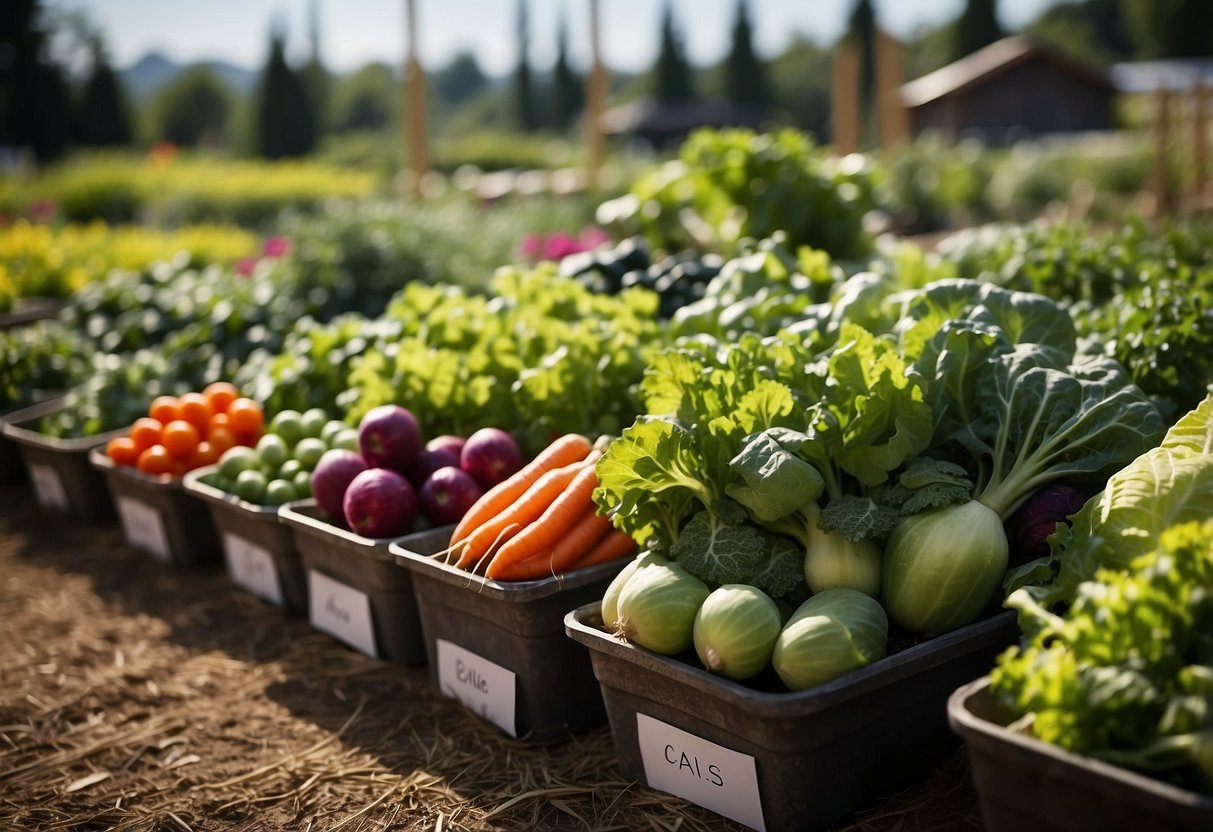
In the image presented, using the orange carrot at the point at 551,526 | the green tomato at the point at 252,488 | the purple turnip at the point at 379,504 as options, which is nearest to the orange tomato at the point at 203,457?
the green tomato at the point at 252,488

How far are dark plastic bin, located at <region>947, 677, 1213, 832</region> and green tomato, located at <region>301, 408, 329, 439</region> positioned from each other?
2.40m

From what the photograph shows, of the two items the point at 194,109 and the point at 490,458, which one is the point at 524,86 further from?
the point at 490,458

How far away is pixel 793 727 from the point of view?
1798mm

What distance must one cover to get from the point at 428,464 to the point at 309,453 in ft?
1.78

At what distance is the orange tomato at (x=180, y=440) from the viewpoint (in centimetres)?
373

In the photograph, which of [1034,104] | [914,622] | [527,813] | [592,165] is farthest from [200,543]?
[1034,104]

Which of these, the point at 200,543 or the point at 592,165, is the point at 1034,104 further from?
the point at 200,543

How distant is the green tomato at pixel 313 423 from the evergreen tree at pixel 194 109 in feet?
184

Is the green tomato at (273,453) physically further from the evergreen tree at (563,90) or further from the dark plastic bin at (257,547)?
the evergreen tree at (563,90)

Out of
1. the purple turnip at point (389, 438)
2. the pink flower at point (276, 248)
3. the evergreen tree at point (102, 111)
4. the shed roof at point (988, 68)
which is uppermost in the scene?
the evergreen tree at point (102, 111)

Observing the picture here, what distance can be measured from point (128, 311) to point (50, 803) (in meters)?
3.63

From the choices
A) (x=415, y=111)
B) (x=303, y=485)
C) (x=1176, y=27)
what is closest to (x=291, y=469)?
(x=303, y=485)

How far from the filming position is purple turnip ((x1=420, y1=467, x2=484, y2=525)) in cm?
281

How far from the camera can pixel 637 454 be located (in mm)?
2160
